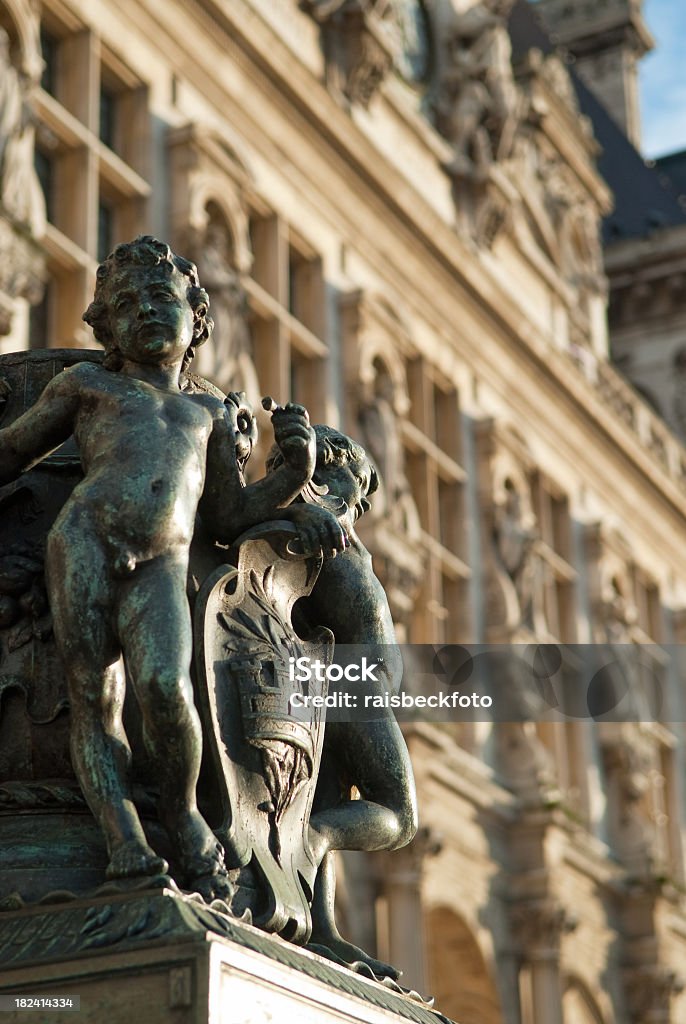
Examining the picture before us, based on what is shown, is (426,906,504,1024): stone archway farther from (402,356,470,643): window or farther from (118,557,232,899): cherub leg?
(118,557,232,899): cherub leg

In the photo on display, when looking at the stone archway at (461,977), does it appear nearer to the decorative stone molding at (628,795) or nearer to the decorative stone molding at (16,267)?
the decorative stone molding at (628,795)

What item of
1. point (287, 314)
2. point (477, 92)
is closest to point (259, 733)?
point (287, 314)

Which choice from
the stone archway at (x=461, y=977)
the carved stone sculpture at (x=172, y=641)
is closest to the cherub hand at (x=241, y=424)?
the carved stone sculpture at (x=172, y=641)

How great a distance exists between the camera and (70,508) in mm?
3508

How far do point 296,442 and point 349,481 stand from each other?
1.60 ft

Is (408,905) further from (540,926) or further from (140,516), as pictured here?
(140,516)

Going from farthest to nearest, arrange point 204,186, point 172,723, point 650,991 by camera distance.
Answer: point 650,991 → point 204,186 → point 172,723

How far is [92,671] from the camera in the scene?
3.39m

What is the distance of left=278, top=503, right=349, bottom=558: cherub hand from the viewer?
372cm

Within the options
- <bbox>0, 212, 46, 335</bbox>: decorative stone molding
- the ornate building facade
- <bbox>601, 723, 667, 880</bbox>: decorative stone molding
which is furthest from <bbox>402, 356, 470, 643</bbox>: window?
<bbox>0, 212, 46, 335</bbox>: decorative stone molding

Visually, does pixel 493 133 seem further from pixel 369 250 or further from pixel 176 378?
pixel 176 378

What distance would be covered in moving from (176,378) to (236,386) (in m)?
12.8

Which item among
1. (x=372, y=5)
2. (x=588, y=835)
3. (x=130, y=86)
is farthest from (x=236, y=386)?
(x=588, y=835)

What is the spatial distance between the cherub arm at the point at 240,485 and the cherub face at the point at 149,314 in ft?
0.61
